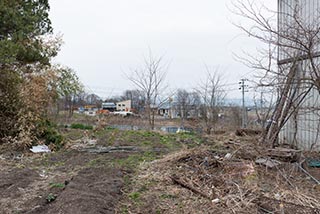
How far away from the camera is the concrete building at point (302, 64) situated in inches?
198

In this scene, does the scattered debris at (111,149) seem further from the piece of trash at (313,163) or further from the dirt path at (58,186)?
the piece of trash at (313,163)

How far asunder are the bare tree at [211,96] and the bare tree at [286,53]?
621 centimetres

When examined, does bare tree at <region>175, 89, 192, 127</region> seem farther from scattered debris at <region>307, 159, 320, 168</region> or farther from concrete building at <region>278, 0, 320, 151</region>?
scattered debris at <region>307, 159, 320, 168</region>

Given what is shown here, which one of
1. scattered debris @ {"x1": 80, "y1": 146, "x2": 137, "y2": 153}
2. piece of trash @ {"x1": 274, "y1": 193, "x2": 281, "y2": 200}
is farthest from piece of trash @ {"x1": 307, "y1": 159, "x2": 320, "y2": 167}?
scattered debris @ {"x1": 80, "y1": 146, "x2": 137, "y2": 153}

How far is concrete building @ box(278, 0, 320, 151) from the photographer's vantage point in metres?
5.02

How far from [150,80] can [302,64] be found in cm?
934

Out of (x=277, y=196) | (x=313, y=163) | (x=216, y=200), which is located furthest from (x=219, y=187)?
(x=313, y=163)

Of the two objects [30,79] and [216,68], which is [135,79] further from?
[30,79]

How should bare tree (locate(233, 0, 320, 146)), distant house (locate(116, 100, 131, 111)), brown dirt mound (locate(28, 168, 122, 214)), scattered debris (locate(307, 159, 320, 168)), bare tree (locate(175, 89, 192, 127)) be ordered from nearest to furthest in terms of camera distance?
brown dirt mound (locate(28, 168, 122, 214)) → bare tree (locate(233, 0, 320, 146)) → scattered debris (locate(307, 159, 320, 168)) → bare tree (locate(175, 89, 192, 127)) → distant house (locate(116, 100, 131, 111))

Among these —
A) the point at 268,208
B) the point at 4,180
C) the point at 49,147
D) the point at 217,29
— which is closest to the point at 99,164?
the point at 4,180

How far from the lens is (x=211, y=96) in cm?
1384

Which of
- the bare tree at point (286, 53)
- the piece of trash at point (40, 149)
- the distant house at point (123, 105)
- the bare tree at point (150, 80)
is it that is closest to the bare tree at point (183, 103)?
the bare tree at point (150, 80)

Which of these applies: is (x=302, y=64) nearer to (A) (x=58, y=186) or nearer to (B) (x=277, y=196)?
(B) (x=277, y=196)

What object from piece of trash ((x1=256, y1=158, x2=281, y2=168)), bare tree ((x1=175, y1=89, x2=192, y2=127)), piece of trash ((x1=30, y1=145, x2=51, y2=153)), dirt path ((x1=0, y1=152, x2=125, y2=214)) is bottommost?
dirt path ((x1=0, y1=152, x2=125, y2=214))
